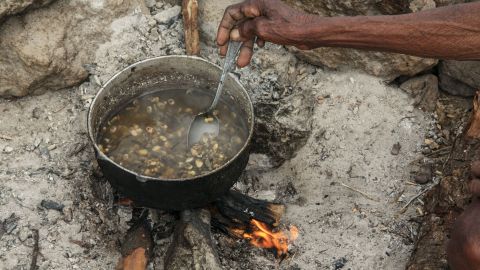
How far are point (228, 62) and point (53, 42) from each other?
1.28 meters

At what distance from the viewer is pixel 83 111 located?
4086 mm

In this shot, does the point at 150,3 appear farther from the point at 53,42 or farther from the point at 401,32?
the point at 401,32

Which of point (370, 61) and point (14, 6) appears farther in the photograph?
point (370, 61)

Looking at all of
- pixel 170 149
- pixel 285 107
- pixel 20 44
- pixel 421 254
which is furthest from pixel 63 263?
pixel 421 254

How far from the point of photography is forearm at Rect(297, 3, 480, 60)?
2.82 metres

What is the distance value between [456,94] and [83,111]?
2665 millimetres

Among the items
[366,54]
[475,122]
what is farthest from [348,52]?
[475,122]

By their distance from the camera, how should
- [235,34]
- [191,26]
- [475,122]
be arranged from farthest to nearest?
[191,26] < [475,122] < [235,34]

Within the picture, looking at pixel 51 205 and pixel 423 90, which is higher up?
pixel 423 90

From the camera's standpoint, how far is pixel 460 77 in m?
4.24

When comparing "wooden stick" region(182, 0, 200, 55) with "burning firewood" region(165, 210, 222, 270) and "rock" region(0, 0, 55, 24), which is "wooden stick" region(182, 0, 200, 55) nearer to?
"rock" region(0, 0, 55, 24)

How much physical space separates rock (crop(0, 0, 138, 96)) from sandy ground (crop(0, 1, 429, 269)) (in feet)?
0.31

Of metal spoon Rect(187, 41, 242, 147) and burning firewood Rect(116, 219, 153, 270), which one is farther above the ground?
metal spoon Rect(187, 41, 242, 147)

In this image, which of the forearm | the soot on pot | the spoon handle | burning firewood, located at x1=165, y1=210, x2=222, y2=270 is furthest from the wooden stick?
the forearm
